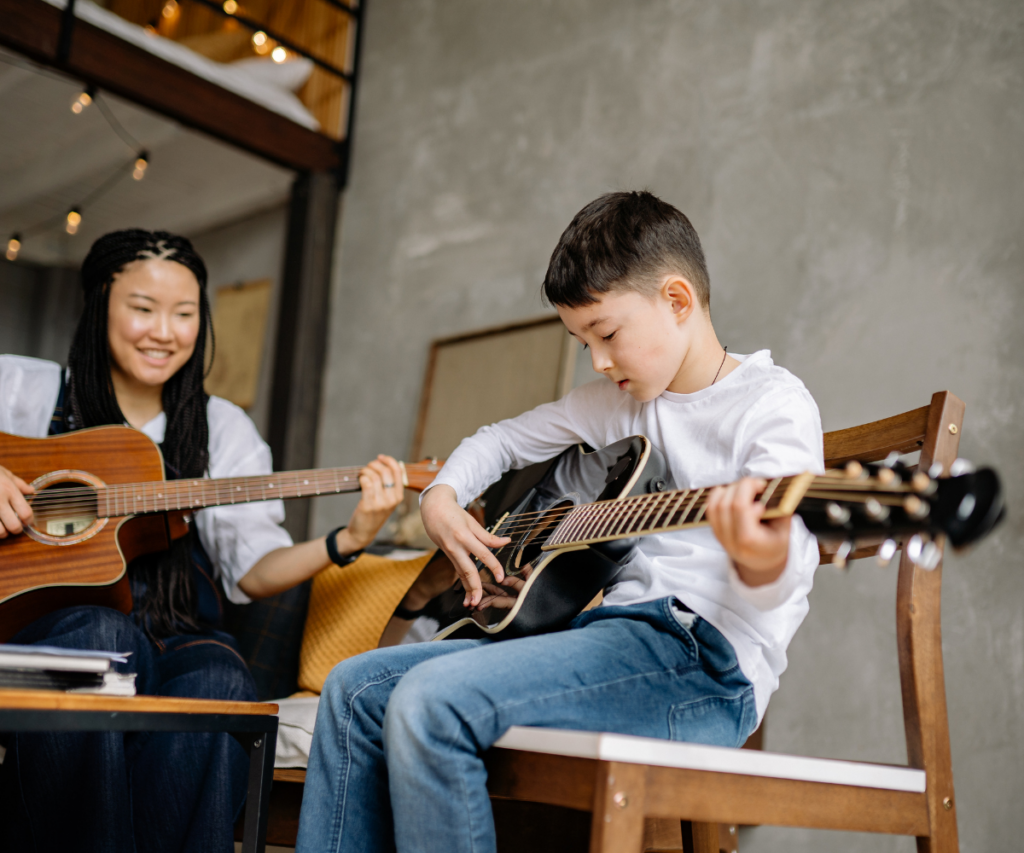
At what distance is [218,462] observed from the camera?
5.84 feet

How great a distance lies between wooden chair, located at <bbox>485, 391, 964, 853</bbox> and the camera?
2.54ft

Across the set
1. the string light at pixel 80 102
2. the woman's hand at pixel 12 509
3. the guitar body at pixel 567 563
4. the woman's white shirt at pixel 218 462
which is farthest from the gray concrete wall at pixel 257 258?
the guitar body at pixel 567 563

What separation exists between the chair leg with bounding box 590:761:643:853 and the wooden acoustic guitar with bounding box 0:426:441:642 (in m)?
0.90

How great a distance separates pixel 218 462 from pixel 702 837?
1212 millimetres

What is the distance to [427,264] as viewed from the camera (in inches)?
127

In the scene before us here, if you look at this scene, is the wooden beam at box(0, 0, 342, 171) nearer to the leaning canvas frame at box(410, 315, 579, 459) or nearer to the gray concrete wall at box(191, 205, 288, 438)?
the gray concrete wall at box(191, 205, 288, 438)

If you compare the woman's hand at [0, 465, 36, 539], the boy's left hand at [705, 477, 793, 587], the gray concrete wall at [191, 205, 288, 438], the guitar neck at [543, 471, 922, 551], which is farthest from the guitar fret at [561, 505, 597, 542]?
the gray concrete wall at [191, 205, 288, 438]

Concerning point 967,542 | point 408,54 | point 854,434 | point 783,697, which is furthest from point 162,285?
point 408,54

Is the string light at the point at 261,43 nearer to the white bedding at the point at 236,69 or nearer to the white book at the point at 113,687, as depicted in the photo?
the white bedding at the point at 236,69

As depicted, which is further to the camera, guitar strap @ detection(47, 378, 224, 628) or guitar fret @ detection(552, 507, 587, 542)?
guitar strap @ detection(47, 378, 224, 628)

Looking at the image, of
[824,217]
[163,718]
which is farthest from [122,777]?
[824,217]

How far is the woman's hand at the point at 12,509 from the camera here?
4.48 ft

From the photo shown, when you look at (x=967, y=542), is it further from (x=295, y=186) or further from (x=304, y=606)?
(x=295, y=186)

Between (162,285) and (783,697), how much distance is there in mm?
1728
